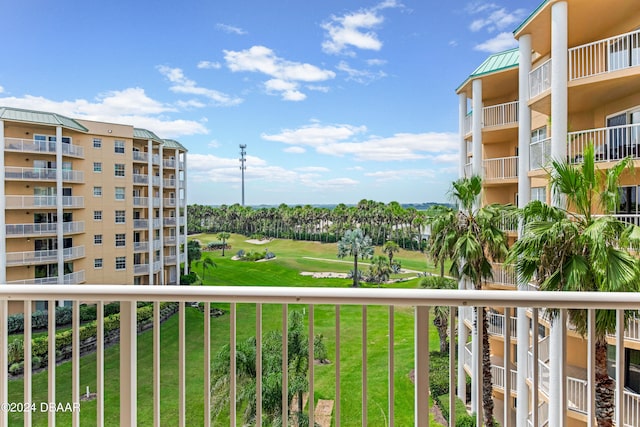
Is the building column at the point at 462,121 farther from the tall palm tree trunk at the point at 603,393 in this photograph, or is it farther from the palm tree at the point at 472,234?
the tall palm tree trunk at the point at 603,393

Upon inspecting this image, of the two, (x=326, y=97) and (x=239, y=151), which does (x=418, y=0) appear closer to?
(x=326, y=97)

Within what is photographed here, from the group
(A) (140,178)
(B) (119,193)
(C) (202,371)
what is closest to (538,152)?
(C) (202,371)

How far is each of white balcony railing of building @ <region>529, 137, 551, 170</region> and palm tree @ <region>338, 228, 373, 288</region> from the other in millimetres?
2971

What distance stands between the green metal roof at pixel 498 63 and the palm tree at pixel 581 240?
142 inches

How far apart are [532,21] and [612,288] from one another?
3554mm

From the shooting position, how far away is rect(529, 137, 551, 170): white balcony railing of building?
4453 mm

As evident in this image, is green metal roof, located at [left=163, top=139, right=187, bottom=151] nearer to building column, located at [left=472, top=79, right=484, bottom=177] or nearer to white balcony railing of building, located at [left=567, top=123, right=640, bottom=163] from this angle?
building column, located at [left=472, top=79, right=484, bottom=177]

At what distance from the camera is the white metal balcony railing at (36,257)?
583 cm

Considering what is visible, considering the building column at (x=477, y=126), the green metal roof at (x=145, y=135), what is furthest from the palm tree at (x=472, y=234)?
the green metal roof at (x=145, y=135)

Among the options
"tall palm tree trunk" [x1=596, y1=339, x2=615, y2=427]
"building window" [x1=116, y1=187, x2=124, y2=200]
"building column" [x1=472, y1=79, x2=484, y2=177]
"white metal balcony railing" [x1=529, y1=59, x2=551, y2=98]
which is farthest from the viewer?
"building window" [x1=116, y1=187, x2=124, y2=200]

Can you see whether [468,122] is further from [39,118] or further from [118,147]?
[39,118]

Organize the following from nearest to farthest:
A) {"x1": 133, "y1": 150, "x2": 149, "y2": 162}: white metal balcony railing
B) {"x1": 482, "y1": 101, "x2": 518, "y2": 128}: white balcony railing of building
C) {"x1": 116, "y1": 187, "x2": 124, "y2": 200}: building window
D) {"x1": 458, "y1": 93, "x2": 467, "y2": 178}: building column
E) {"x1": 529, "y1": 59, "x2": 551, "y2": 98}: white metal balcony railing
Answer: {"x1": 529, "y1": 59, "x2": 551, "y2": 98}: white metal balcony railing, {"x1": 482, "y1": 101, "x2": 518, "y2": 128}: white balcony railing of building, {"x1": 116, "y1": 187, "x2": 124, "y2": 200}: building window, {"x1": 133, "y1": 150, "x2": 149, "y2": 162}: white metal balcony railing, {"x1": 458, "y1": 93, "x2": 467, "y2": 178}: building column

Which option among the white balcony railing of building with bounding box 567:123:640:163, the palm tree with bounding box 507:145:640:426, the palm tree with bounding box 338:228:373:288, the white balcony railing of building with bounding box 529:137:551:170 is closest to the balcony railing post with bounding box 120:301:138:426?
the palm tree with bounding box 507:145:640:426

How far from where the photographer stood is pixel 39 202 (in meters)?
6.10
